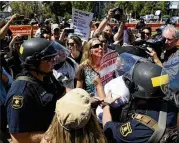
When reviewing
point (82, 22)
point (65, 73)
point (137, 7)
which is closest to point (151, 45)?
point (65, 73)

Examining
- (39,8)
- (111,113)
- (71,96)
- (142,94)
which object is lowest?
(39,8)

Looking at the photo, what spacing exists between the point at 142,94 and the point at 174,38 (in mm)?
2808

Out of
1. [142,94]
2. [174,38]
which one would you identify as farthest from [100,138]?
[174,38]

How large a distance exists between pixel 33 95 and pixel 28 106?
0.10 m

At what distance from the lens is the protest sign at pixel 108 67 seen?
3.49 metres

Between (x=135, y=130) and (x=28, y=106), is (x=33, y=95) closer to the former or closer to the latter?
(x=28, y=106)

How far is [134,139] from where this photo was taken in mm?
2260

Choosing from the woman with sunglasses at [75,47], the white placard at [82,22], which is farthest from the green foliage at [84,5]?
the woman with sunglasses at [75,47]

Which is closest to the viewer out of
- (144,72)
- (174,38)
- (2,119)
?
(144,72)

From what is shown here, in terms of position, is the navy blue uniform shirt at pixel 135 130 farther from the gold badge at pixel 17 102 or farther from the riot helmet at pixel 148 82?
the gold badge at pixel 17 102

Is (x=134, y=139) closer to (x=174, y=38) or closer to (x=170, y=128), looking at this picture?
(x=170, y=128)

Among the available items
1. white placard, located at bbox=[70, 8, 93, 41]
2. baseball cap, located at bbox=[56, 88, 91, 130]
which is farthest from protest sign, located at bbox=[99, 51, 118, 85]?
white placard, located at bbox=[70, 8, 93, 41]

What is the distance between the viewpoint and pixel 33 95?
2.47 metres

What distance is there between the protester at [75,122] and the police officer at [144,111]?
349 mm
